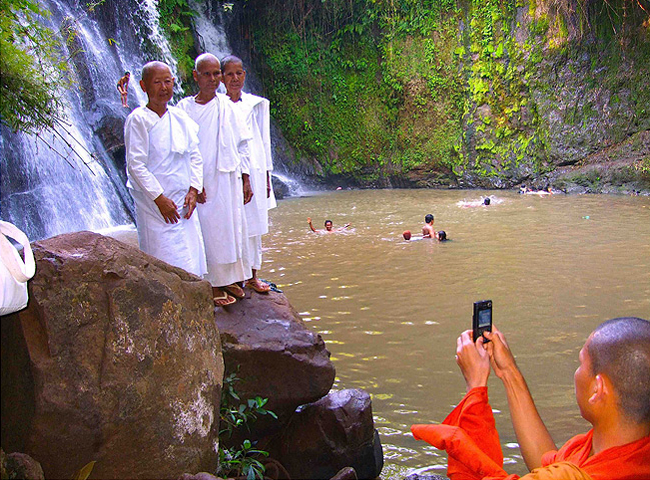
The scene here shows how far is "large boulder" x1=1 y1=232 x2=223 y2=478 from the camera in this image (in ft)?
8.30

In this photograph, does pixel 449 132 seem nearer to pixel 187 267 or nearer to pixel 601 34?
pixel 601 34

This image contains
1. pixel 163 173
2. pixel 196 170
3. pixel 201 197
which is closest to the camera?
pixel 163 173

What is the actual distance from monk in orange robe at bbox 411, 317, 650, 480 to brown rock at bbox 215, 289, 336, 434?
1707mm

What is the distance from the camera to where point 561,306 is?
6656 millimetres

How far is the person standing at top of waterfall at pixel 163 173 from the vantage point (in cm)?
436

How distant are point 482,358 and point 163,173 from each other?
294 cm

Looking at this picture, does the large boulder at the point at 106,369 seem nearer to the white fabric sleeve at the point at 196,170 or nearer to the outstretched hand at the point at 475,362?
the outstretched hand at the point at 475,362

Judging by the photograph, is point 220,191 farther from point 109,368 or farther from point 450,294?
point 450,294

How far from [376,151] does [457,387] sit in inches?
756

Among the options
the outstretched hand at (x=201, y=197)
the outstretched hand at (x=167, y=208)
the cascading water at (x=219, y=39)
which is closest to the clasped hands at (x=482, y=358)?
the outstretched hand at (x=167, y=208)

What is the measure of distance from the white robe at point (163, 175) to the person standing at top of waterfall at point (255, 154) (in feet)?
2.05

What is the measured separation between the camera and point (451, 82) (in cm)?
2170

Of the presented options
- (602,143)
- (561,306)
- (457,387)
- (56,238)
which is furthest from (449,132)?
(56,238)

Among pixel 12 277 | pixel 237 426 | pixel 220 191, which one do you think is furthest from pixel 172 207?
pixel 12 277
